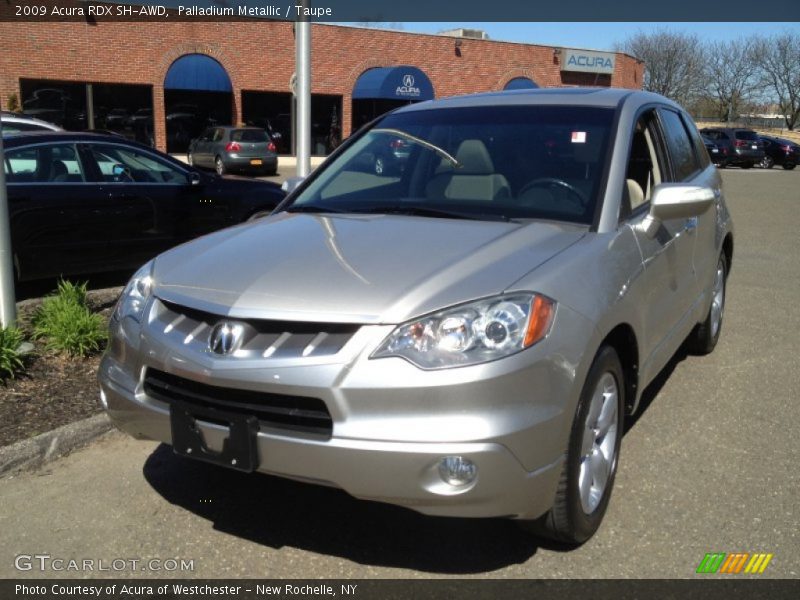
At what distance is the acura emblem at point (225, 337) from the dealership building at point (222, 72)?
25.7 metres

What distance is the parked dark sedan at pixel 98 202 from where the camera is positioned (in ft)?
22.5

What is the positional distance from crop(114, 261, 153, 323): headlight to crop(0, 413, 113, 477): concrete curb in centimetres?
110

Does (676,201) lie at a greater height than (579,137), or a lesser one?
lesser

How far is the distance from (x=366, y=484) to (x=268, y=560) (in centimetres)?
73

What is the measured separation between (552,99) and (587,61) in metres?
39.7

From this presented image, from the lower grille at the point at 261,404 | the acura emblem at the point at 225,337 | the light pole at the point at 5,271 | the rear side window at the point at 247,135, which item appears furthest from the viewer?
the rear side window at the point at 247,135

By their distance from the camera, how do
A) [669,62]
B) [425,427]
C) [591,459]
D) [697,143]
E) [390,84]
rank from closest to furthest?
[425,427]
[591,459]
[697,143]
[390,84]
[669,62]

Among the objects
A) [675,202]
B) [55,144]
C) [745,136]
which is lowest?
[745,136]

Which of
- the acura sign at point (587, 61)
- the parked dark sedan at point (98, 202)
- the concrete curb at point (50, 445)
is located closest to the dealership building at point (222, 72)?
the acura sign at point (587, 61)

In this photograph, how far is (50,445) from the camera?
3.95 meters

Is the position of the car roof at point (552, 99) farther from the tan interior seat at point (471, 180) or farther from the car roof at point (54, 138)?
the car roof at point (54, 138)

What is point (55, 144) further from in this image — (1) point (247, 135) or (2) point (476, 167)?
(1) point (247, 135)

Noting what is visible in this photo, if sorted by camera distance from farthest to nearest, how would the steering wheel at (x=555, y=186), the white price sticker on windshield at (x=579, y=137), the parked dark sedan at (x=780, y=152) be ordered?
the parked dark sedan at (x=780, y=152)
the white price sticker on windshield at (x=579, y=137)
the steering wheel at (x=555, y=186)

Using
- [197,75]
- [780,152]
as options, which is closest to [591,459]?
[197,75]
